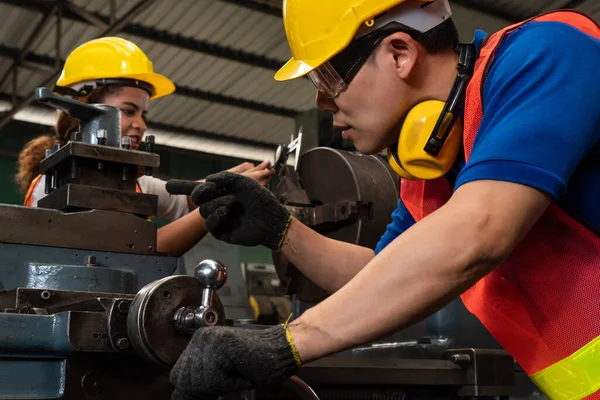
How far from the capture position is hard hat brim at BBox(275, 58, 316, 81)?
3.36 feet

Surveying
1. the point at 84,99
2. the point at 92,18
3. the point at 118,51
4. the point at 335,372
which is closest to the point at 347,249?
the point at 335,372

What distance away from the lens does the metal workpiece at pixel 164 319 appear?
99 cm

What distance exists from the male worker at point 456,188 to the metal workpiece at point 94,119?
31 cm

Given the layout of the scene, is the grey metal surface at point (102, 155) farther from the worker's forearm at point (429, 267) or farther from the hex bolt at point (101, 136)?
the worker's forearm at point (429, 267)

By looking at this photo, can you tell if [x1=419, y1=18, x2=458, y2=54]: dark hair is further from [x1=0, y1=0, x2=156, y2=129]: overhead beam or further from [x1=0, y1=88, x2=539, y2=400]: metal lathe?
[x1=0, y1=0, x2=156, y2=129]: overhead beam

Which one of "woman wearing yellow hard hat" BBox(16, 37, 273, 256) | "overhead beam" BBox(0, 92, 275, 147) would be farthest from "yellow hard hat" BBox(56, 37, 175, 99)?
"overhead beam" BBox(0, 92, 275, 147)

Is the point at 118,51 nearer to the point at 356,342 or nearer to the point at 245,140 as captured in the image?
the point at 356,342

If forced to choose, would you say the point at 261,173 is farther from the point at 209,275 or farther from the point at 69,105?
the point at 209,275

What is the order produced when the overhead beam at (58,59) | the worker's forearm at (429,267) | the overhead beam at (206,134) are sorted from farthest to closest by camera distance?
the overhead beam at (206,134)
the overhead beam at (58,59)
the worker's forearm at (429,267)

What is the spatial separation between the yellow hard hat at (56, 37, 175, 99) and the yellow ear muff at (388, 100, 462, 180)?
1.38m

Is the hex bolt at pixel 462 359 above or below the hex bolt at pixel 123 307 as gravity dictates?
below

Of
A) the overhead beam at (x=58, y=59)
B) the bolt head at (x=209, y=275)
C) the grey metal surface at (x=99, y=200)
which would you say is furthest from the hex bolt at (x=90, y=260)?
the overhead beam at (x=58, y=59)

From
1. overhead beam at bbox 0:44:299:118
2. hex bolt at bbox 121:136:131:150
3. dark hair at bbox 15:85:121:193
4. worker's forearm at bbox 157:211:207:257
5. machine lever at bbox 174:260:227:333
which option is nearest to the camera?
machine lever at bbox 174:260:227:333

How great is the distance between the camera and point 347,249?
1356 millimetres
